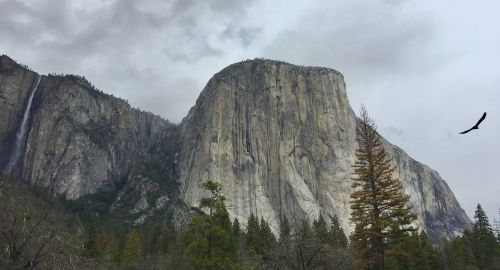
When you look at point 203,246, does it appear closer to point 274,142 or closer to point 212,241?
point 212,241

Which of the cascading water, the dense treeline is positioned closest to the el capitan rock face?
the cascading water

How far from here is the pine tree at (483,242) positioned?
210ft

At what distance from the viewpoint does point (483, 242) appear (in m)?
66.1

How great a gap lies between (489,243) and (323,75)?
411 ft

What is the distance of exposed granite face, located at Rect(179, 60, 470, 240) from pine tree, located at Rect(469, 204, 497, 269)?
265ft

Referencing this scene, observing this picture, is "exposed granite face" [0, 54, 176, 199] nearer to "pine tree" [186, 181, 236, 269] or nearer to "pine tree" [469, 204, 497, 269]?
"pine tree" [469, 204, 497, 269]

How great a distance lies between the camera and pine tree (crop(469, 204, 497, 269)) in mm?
64125

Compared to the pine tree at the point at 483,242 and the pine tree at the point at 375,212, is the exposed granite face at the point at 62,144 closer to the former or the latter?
the pine tree at the point at 483,242

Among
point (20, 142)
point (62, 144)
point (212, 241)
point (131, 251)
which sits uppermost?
point (20, 142)

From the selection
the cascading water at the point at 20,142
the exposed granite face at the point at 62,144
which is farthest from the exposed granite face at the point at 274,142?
the cascading water at the point at 20,142

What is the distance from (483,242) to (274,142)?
109 meters

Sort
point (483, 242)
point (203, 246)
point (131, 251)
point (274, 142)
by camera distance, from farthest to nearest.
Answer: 1. point (274, 142)
2. point (131, 251)
3. point (483, 242)
4. point (203, 246)

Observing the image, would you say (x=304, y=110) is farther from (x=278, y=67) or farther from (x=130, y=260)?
(x=130, y=260)

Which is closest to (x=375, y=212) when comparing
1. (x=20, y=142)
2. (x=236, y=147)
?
(x=236, y=147)
